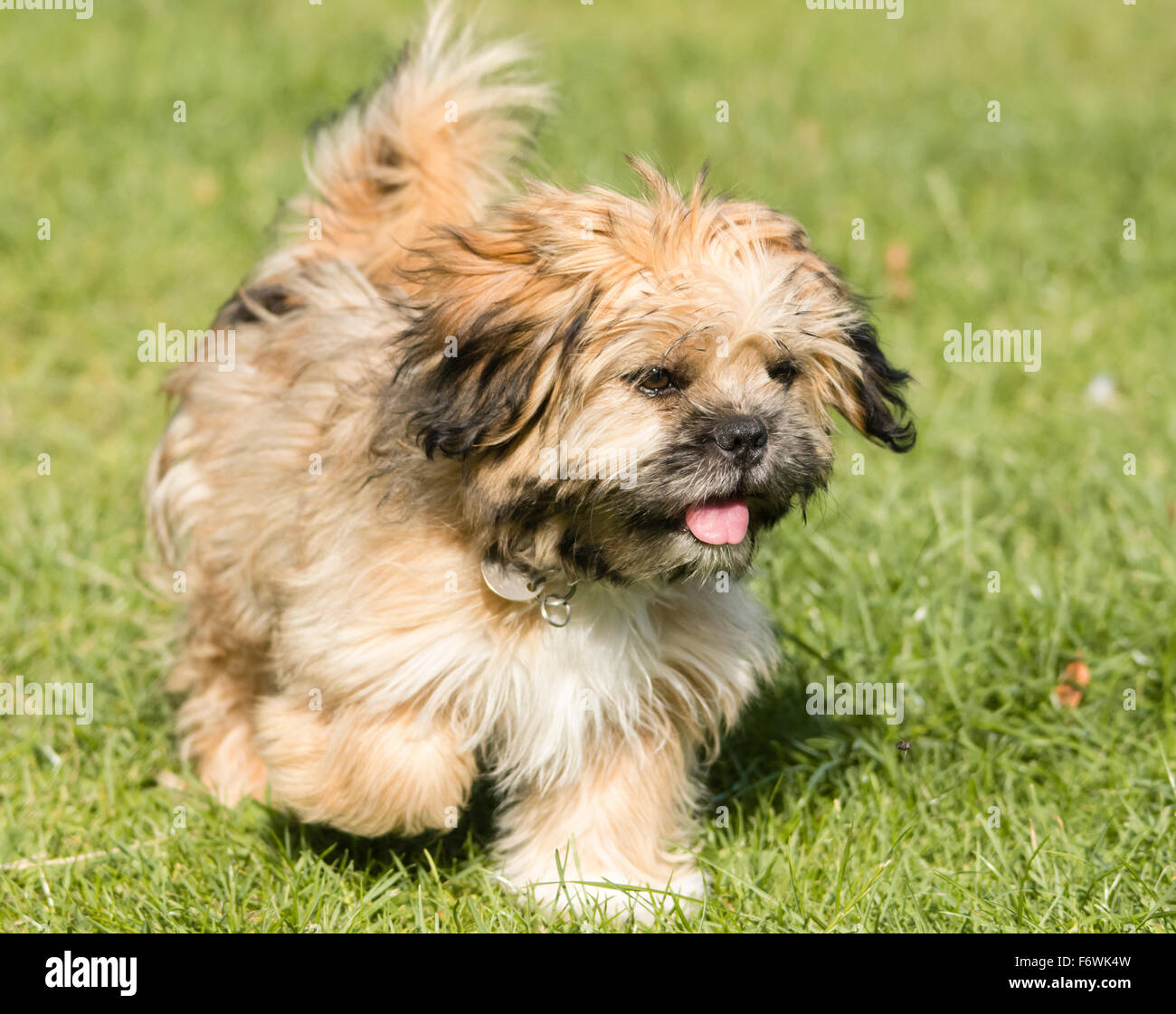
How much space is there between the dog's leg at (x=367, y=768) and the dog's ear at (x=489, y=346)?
24.3 inches

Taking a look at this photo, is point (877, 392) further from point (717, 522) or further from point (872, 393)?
point (717, 522)

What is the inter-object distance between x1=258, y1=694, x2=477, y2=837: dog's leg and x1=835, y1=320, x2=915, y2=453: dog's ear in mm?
1055

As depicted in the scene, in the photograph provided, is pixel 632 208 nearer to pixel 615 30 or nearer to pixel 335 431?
pixel 335 431

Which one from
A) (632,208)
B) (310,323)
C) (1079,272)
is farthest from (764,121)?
(632,208)

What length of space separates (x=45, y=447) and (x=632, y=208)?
316 cm

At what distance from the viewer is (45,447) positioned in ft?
17.2

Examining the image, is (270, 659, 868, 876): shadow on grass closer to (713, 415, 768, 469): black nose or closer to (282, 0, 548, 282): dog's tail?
(713, 415, 768, 469): black nose

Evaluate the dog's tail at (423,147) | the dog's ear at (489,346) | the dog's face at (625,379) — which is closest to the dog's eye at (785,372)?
the dog's face at (625,379)

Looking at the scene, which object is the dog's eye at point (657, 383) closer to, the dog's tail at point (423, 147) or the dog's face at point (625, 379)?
the dog's face at point (625, 379)

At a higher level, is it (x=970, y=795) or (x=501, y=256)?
(x=501, y=256)

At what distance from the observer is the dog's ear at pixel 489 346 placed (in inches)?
107

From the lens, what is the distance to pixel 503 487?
279cm

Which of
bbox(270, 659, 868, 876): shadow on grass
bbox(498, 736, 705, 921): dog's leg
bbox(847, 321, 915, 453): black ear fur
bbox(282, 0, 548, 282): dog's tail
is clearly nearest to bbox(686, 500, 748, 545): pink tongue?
bbox(847, 321, 915, 453): black ear fur

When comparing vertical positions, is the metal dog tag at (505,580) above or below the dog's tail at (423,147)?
below
